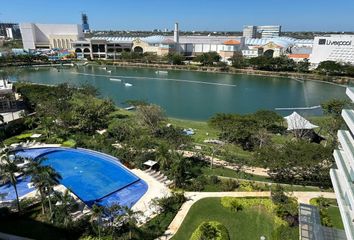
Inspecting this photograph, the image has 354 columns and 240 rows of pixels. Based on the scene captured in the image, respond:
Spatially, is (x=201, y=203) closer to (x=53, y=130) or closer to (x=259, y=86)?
(x=53, y=130)

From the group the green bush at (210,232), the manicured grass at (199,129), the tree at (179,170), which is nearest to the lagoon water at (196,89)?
the manicured grass at (199,129)

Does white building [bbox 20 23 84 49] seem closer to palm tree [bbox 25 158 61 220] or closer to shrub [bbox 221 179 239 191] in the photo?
palm tree [bbox 25 158 61 220]

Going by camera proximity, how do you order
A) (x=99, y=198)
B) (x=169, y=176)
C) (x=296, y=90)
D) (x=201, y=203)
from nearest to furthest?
1. (x=201, y=203)
2. (x=99, y=198)
3. (x=169, y=176)
4. (x=296, y=90)

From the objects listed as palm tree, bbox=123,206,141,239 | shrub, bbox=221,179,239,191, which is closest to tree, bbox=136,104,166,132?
shrub, bbox=221,179,239,191

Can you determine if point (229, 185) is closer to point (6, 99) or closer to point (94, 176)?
point (94, 176)

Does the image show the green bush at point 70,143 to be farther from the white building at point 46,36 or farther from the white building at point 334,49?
the white building at point 46,36

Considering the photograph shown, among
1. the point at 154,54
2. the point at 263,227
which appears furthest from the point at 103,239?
the point at 154,54

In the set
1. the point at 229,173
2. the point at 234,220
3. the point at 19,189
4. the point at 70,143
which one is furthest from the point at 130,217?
the point at 70,143
